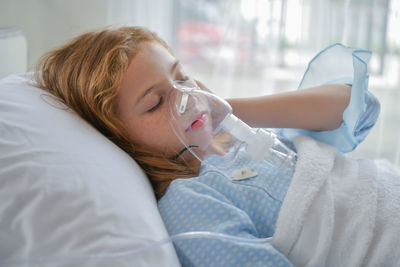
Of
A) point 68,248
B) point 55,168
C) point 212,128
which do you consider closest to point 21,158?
point 55,168

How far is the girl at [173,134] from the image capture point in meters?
0.80

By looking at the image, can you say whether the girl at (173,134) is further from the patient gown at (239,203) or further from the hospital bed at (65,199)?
the hospital bed at (65,199)

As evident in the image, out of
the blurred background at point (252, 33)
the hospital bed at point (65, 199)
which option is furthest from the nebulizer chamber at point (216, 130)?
the blurred background at point (252, 33)

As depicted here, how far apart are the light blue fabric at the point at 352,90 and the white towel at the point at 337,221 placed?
0.74ft

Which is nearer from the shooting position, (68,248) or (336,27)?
(68,248)

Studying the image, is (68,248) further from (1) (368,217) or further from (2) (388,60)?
(2) (388,60)

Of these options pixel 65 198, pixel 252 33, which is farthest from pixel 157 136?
pixel 252 33

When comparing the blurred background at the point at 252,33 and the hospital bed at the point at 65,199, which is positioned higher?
the blurred background at the point at 252,33

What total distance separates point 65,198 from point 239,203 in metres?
0.40

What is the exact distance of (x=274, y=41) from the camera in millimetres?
2062

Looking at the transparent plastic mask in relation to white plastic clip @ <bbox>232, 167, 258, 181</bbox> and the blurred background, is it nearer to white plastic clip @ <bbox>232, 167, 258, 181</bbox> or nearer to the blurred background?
white plastic clip @ <bbox>232, 167, 258, 181</bbox>

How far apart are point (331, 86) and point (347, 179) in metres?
0.36

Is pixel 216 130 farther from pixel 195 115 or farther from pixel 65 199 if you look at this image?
pixel 65 199

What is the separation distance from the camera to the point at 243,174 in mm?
947
